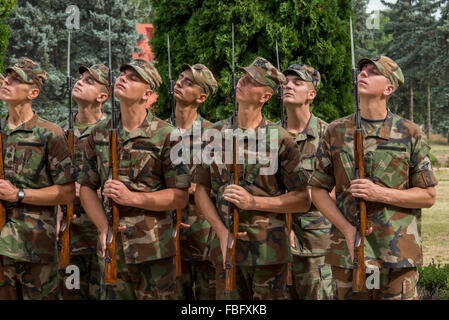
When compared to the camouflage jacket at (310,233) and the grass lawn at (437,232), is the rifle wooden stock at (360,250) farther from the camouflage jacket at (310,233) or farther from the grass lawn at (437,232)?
the grass lawn at (437,232)

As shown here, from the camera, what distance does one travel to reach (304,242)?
630 centimetres

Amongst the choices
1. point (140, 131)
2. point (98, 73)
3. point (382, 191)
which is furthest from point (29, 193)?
point (382, 191)

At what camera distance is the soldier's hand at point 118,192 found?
485 centimetres

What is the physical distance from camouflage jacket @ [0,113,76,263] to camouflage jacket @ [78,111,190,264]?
1.24ft

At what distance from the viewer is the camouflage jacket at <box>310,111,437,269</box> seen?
4.71m

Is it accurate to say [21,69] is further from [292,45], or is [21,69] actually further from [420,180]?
[292,45]

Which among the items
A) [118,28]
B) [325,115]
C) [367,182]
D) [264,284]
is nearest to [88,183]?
[264,284]

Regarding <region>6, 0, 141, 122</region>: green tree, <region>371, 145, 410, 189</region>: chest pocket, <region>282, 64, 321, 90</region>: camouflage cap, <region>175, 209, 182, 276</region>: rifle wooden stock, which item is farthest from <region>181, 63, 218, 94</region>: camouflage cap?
<region>6, 0, 141, 122</region>: green tree

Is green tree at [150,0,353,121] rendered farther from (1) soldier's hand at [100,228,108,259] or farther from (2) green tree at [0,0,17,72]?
(2) green tree at [0,0,17,72]

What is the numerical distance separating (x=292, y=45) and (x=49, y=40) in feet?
74.2

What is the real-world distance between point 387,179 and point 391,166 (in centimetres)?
9

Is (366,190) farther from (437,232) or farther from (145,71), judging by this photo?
(437,232)

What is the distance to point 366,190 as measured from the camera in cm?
456

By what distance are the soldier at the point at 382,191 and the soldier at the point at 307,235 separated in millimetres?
1399
